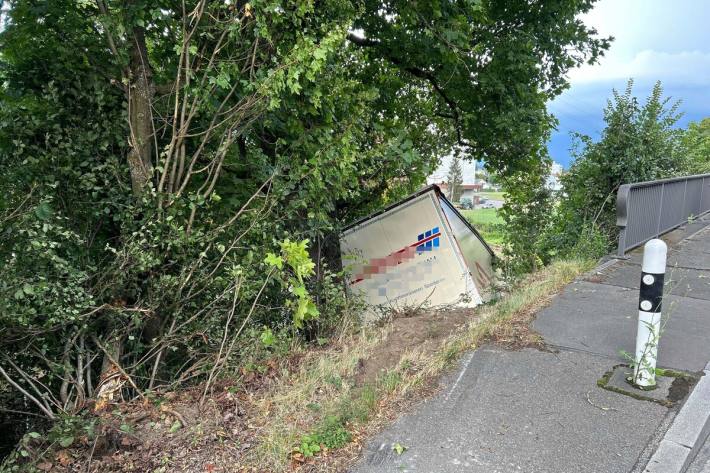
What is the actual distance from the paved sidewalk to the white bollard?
0.27 metres

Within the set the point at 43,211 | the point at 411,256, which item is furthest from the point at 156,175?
the point at 411,256

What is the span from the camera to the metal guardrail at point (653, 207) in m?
6.63

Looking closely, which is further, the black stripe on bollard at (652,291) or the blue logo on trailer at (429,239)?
the blue logo on trailer at (429,239)

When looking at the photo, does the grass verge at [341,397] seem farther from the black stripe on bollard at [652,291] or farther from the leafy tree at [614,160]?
the leafy tree at [614,160]

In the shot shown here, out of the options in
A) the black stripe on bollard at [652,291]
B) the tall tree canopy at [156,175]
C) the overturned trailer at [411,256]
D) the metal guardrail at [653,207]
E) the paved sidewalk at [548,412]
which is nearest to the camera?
Answer: the paved sidewalk at [548,412]

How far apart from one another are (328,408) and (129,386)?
1739 millimetres

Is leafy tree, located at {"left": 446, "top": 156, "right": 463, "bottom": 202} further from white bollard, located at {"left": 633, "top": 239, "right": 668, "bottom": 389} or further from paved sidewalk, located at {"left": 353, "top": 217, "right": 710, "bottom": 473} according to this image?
white bollard, located at {"left": 633, "top": 239, "right": 668, "bottom": 389}

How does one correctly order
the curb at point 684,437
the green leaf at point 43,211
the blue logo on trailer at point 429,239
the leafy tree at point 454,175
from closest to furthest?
1. the curb at point 684,437
2. the green leaf at point 43,211
3. the blue logo on trailer at point 429,239
4. the leafy tree at point 454,175

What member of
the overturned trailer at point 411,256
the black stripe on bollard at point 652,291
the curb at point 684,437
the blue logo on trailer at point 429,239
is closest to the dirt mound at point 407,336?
the overturned trailer at point 411,256

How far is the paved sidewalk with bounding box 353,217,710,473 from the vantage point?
2.66 m

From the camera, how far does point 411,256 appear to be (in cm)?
789

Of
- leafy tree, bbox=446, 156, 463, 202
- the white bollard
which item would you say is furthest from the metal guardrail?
leafy tree, bbox=446, 156, 463, 202

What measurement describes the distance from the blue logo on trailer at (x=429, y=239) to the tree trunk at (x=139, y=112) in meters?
4.81

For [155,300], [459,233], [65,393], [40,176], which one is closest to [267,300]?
[155,300]
